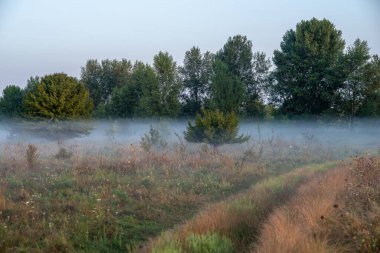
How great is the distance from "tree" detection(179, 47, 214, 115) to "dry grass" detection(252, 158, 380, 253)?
3051 centimetres

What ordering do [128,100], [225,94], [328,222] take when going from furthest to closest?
[128,100]
[225,94]
[328,222]

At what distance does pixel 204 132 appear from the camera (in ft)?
57.3

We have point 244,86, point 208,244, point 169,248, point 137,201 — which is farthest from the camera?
point 244,86

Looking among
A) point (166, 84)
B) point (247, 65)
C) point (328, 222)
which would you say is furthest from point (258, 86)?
point (328, 222)

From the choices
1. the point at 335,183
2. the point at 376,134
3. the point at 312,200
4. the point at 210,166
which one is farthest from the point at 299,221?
the point at 376,134

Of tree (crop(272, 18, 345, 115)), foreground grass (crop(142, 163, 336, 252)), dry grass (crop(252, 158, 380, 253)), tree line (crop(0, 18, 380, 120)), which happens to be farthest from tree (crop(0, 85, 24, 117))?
dry grass (crop(252, 158, 380, 253))

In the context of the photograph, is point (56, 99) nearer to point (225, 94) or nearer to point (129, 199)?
point (225, 94)

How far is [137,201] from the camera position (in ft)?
30.4

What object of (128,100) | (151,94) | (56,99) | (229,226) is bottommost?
(229,226)

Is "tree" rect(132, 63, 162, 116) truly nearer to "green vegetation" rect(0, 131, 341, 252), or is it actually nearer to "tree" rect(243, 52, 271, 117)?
"tree" rect(243, 52, 271, 117)

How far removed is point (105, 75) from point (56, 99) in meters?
33.7

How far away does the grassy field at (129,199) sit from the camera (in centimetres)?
647

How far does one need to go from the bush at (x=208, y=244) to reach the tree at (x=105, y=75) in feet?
164

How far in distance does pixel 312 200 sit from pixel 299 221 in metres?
0.95
